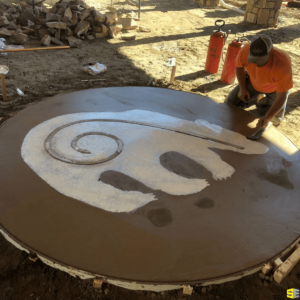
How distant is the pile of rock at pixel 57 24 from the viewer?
5906 millimetres

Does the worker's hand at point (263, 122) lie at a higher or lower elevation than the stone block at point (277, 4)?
lower

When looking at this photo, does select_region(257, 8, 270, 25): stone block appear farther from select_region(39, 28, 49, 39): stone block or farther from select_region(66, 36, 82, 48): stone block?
select_region(39, 28, 49, 39): stone block

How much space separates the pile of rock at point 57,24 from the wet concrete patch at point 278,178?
4924 millimetres

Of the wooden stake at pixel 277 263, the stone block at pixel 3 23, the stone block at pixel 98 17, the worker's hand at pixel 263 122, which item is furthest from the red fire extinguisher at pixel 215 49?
the stone block at pixel 3 23

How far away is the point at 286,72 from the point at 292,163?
0.83 m

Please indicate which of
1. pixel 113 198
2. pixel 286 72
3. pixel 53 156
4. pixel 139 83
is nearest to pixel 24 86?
pixel 139 83

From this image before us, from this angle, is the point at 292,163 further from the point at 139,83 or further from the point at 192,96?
the point at 139,83

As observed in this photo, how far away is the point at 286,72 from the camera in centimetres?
260

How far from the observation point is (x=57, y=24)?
19.3ft

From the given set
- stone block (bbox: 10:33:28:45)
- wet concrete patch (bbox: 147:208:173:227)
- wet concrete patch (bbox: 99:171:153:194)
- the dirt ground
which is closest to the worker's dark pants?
the dirt ground

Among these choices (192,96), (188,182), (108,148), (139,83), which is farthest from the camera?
(139,83)

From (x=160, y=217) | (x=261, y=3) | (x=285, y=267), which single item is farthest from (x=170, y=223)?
(x=261, y=3)

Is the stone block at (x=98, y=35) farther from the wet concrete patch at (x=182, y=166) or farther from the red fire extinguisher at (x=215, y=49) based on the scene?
the wet concrete patch at (x=182, y=166)

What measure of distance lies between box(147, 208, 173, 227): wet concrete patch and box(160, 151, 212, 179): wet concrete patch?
387mm
